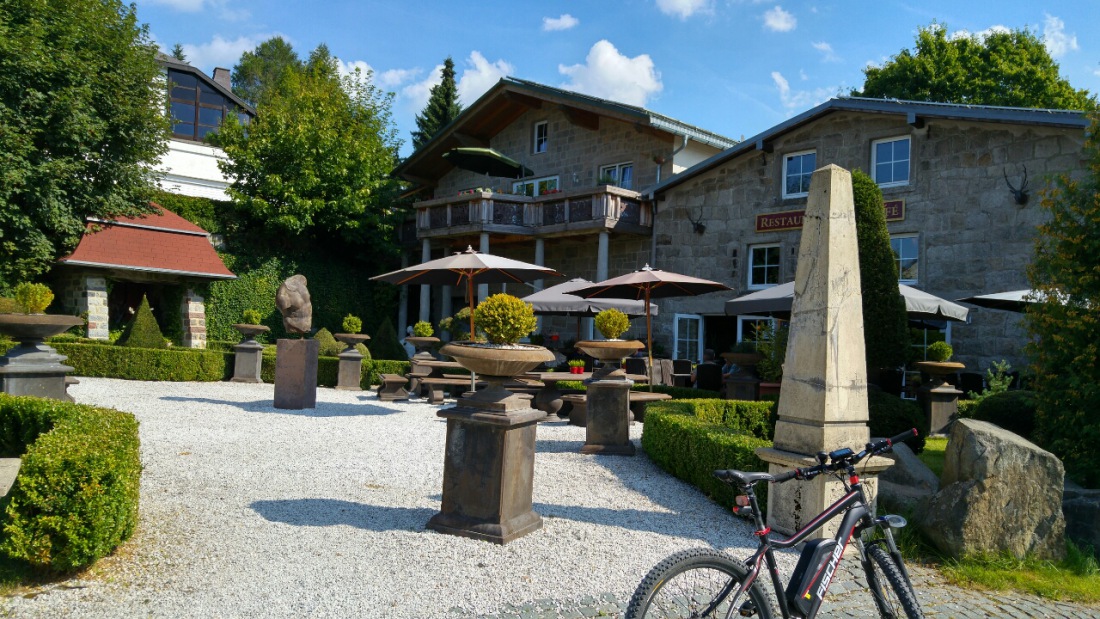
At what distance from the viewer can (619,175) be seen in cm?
2150

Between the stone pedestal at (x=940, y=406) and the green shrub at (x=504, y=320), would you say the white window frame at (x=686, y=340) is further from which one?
the green shrub at (x=504, y=320)

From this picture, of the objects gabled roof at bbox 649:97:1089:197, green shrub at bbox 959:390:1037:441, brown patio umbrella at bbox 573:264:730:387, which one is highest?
gabled roof at bbox 649:97:1089:197

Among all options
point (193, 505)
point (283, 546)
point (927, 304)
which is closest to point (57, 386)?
point (193, 505)

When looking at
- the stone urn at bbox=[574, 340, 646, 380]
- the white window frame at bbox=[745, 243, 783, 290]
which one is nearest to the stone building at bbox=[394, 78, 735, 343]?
the white window frame at bbox=[745, 243, 783, 290]

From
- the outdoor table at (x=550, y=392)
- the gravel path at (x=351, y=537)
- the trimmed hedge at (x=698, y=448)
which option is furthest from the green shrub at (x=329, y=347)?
the trimmed hedge at (x=698, y=448)

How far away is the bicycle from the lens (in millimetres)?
2859

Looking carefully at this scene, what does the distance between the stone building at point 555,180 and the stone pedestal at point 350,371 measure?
6.26 metres

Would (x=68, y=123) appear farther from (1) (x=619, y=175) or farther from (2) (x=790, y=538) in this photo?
(2) (x=790, y=538)

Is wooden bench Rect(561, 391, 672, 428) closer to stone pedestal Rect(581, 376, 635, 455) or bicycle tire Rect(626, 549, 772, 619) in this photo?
stone pedestal Rect(581, 376, 635, 455)

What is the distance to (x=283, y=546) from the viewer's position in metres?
4.47

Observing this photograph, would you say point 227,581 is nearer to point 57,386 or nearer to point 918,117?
point 57,386

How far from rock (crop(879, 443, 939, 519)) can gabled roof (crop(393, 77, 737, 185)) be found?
13.9m

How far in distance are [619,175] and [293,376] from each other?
43.6 feet

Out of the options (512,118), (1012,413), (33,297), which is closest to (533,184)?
(512,118)
